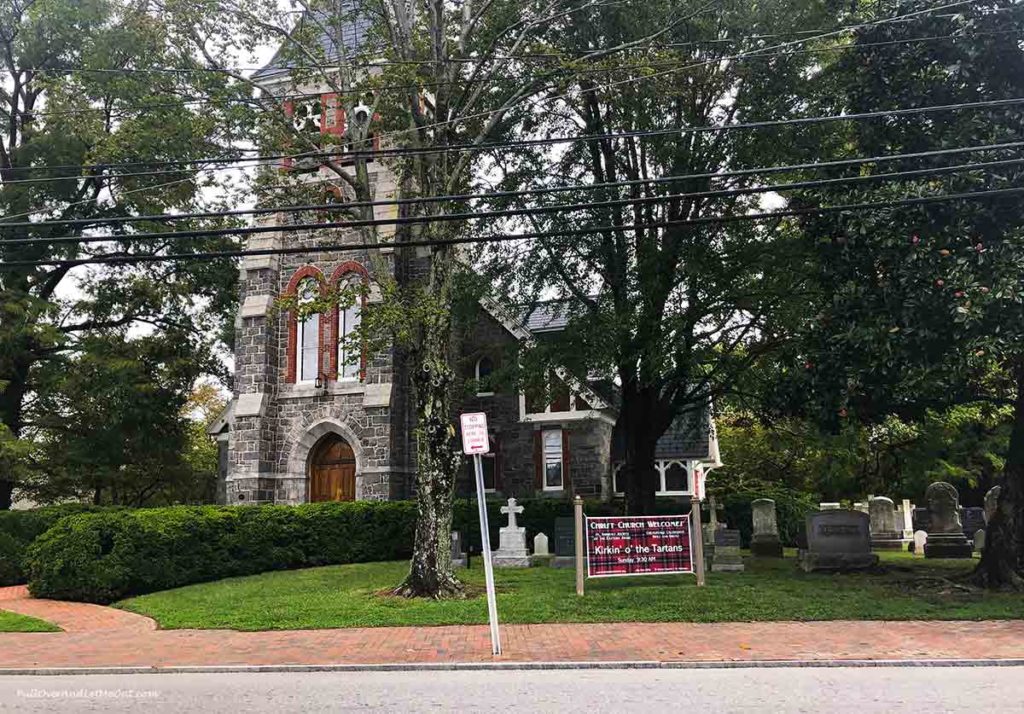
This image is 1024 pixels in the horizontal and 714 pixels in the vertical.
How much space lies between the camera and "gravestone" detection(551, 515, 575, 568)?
58.4 feet

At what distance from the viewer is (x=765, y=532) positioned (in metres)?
21.2

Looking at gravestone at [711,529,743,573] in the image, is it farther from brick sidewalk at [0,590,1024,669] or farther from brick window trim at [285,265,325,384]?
brick window trim at [285,265,325,384]

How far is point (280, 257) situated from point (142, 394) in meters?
5.59

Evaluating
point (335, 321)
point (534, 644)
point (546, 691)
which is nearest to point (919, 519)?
point (335, 321)

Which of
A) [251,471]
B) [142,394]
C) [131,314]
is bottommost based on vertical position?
[251,471]

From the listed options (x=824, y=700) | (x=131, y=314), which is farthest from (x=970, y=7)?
(x=131, y=314)

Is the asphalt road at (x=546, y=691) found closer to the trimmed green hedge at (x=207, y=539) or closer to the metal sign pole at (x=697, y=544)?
the metal sign pole at (x=697, y=544)

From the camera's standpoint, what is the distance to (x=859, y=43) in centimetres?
1421

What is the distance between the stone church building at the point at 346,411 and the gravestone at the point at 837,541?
4816 mm

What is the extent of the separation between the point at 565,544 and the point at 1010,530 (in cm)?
829

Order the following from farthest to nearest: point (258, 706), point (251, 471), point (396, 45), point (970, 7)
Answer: point (251, 471), point (396, 45), point (970, 7), point (258, 706)

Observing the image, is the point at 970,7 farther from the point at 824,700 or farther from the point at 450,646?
the point at 450,646

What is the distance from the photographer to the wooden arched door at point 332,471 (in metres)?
23.8

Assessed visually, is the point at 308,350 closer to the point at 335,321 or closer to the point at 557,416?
the point at 335,321
